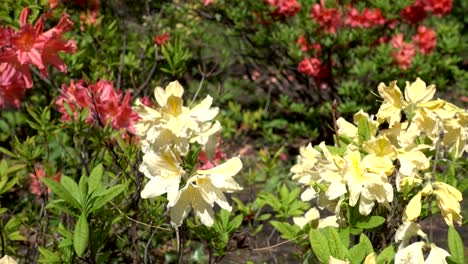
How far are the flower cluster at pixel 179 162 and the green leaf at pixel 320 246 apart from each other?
227 millimetres

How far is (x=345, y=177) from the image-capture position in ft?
5.19

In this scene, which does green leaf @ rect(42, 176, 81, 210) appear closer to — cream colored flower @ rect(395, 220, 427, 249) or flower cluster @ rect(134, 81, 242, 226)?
flower cluster @ rect(134, 81, 242, 226)

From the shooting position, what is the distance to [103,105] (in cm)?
244

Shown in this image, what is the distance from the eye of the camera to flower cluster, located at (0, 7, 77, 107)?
2.12 m

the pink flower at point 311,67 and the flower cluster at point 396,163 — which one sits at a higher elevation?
the flower cluster at point 396,163

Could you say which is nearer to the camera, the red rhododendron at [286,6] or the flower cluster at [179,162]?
the flower cluster at [179,162]

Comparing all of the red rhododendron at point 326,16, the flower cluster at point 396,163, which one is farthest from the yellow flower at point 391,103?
the red rhododendron at point 326,16

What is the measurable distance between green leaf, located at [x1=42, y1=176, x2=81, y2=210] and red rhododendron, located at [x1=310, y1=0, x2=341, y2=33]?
3929 millimetres

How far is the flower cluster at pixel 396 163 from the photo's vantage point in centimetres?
156

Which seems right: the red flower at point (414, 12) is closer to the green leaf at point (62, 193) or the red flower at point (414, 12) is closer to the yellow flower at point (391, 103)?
the yellow flower at point (391, 103)

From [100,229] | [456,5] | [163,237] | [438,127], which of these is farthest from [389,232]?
[456,5]

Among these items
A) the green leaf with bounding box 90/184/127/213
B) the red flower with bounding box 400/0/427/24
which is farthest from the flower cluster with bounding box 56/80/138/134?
the red flower with bounding box 400/0/427/24

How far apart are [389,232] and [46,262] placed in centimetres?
91

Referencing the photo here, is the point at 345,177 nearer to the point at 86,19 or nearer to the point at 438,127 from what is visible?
the point at 438,127
